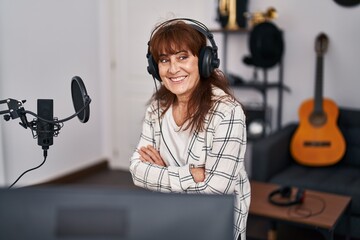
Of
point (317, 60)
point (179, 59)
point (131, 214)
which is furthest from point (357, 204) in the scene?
point (131, 214)

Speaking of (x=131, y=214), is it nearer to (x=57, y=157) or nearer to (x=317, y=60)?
(x=317, y=60)

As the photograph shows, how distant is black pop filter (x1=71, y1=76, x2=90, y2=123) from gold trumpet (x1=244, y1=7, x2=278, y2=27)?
2486 mm

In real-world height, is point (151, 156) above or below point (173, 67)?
below

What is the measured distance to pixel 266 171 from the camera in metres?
2.74

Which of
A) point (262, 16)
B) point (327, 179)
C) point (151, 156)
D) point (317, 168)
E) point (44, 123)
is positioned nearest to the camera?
point (44, 123)

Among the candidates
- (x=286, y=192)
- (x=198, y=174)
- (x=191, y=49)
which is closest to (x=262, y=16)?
(x=286, y=192)

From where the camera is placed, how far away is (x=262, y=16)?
321 centimetres

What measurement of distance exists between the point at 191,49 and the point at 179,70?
0.22ft

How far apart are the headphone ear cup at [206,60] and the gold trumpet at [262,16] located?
7.08ft

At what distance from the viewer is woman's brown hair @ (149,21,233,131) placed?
1164mm

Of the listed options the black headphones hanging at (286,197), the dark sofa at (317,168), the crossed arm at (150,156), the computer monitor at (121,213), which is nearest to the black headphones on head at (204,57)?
the crossed arm at (150,156)

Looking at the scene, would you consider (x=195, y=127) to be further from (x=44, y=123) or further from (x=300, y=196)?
(x=300, y=196)

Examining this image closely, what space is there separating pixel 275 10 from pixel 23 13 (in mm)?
1837

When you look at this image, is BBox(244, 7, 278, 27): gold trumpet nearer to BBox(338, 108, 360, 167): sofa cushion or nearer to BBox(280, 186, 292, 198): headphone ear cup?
BBox(338, 108, 360, 167): sofa cushion
